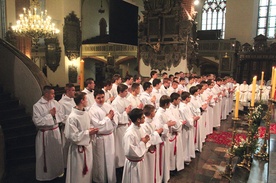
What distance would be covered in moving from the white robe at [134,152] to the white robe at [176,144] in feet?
4.73

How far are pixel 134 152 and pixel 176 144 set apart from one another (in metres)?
1.96

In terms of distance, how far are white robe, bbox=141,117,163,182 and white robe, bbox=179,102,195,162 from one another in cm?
163

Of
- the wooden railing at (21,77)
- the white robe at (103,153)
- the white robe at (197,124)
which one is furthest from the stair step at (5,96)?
the white robe at (197,124)

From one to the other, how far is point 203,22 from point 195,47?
13203mm

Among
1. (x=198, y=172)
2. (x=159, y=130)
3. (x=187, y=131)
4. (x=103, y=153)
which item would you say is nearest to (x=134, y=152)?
(x=159, y=130)

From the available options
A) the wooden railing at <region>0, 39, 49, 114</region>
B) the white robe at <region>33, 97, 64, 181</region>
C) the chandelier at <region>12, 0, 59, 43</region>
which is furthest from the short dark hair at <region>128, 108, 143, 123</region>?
the chandelier at <region>12, 0, 59, 43</region>

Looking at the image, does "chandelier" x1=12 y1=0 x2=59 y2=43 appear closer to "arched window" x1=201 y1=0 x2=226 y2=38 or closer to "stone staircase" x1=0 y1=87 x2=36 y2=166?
"stone staircase" x1=0 y1=87 x2=36 y2=166

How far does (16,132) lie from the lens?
21.4ft

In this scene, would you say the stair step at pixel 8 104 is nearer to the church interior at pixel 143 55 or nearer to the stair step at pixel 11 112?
the church interior at pixel 143 55

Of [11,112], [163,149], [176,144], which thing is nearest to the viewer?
[163,149]

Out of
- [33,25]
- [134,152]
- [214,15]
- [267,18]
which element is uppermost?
[214,15]

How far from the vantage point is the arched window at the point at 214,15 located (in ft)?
80.8

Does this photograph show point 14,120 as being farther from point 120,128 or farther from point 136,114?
point 136,114

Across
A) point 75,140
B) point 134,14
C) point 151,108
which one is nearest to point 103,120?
point 75,140
